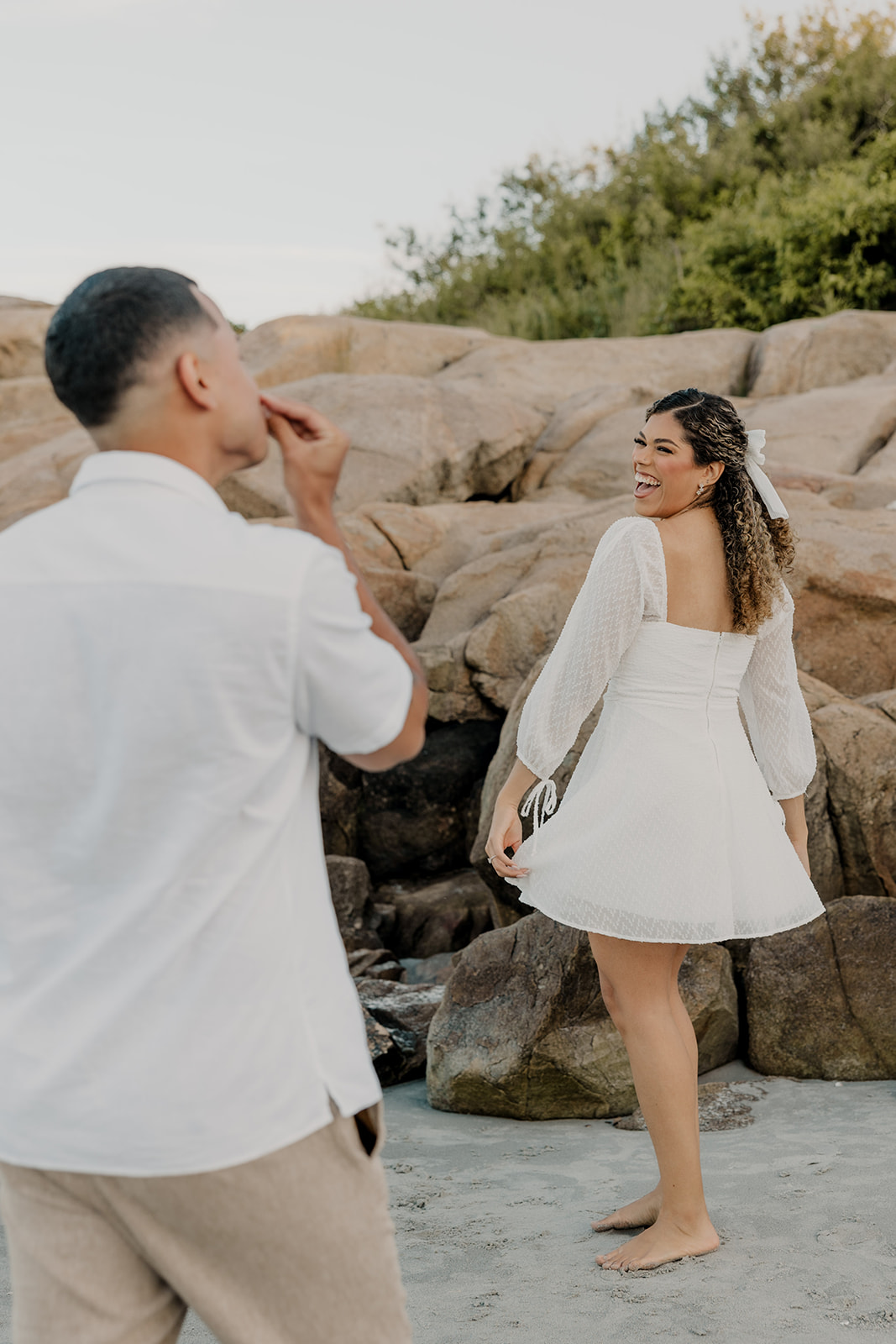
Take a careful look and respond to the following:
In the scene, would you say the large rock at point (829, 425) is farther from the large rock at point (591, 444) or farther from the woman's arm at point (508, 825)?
the woman's arm at point (508, 825)

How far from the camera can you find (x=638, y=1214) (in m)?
3.10

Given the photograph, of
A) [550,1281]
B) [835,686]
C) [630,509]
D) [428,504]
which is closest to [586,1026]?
[550,1281]

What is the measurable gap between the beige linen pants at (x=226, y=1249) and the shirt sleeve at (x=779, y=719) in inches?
88.4

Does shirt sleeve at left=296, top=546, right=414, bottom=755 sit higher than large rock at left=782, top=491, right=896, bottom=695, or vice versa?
shirt sleeve at left=296, top=546, right=414, bottom=755

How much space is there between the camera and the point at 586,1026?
4172 mm

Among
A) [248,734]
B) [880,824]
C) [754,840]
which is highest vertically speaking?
[248,734]

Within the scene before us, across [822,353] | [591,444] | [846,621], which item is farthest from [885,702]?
[822,353]

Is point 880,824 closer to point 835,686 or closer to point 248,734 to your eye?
point 835,686

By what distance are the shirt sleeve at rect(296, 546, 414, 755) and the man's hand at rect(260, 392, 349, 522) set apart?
Answer: 0.19 metres

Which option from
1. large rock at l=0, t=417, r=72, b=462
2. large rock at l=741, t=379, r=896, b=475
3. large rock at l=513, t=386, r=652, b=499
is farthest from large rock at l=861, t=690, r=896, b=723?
large rock at l=0, t=417, r=72, b=462

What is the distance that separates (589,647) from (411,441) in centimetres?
692

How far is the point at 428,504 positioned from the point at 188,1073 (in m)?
8.49

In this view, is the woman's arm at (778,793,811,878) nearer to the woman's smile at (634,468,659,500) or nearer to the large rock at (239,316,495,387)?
the woman's smile at (634,468,659,500)

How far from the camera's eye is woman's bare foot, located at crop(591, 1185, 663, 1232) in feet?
10.2
